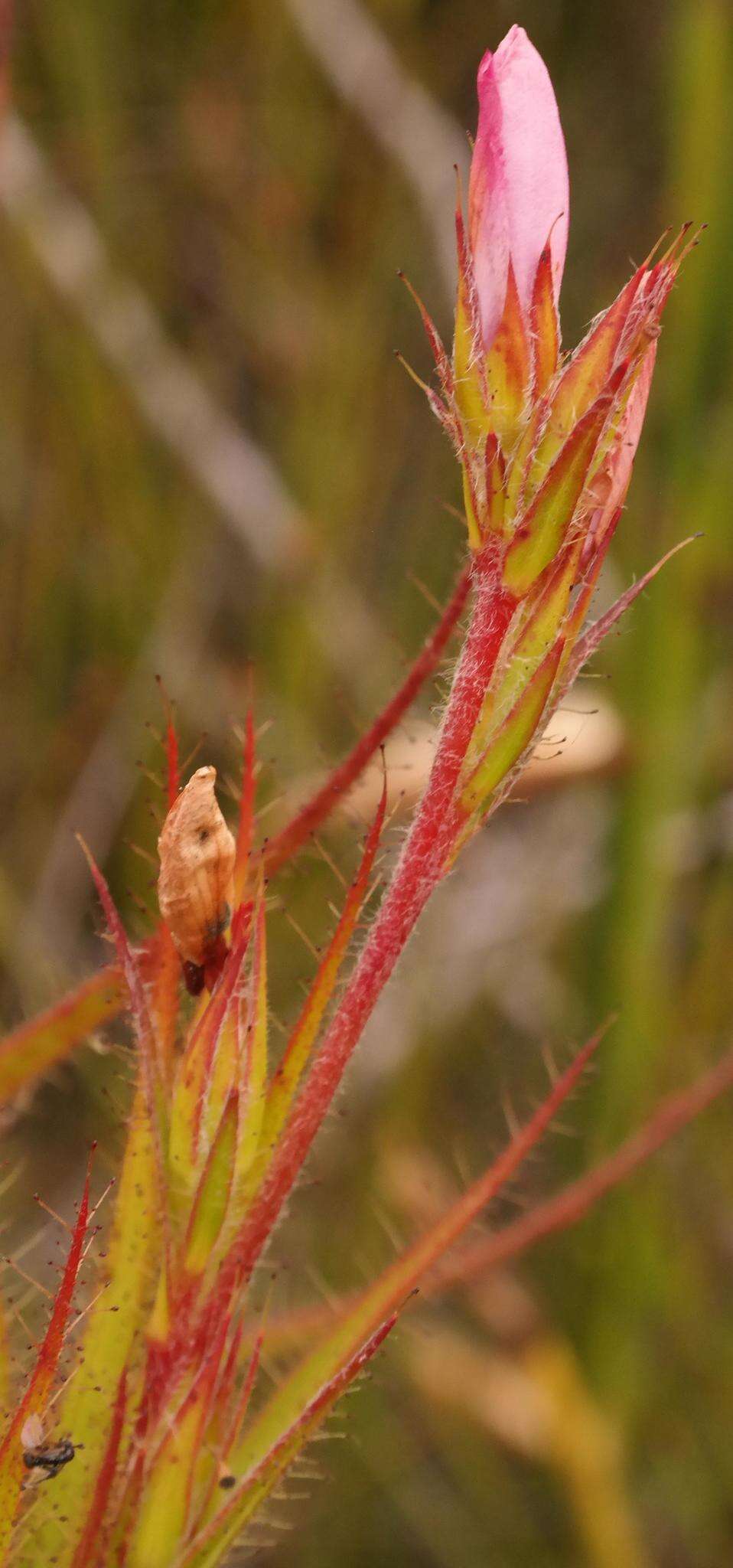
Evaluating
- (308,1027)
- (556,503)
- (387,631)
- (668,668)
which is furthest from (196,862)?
(387,631)

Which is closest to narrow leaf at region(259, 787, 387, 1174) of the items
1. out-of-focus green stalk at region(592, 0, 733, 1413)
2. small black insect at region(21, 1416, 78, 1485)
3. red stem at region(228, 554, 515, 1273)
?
red stem at region(228, 554, 515, 1273)

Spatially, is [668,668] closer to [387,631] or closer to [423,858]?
[387,631]

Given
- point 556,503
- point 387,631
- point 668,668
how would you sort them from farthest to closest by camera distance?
1. point 387,631
2. point 668,668
3. point 556,503

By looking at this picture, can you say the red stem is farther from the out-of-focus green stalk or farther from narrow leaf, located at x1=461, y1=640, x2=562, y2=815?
the out-of-focus green stalk

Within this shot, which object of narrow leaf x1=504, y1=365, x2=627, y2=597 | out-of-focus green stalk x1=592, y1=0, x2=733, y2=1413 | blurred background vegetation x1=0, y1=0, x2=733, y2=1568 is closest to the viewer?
narrow leaf x1=504, y1=365, x2=627, y2=597

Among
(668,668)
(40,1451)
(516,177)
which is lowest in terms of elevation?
(668,668)

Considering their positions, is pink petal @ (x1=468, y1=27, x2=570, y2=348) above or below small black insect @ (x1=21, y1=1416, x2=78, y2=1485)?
above

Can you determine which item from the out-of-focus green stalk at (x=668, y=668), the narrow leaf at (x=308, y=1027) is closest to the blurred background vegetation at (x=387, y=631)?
the out-of-focus green stalk at (x=668, y=668)
